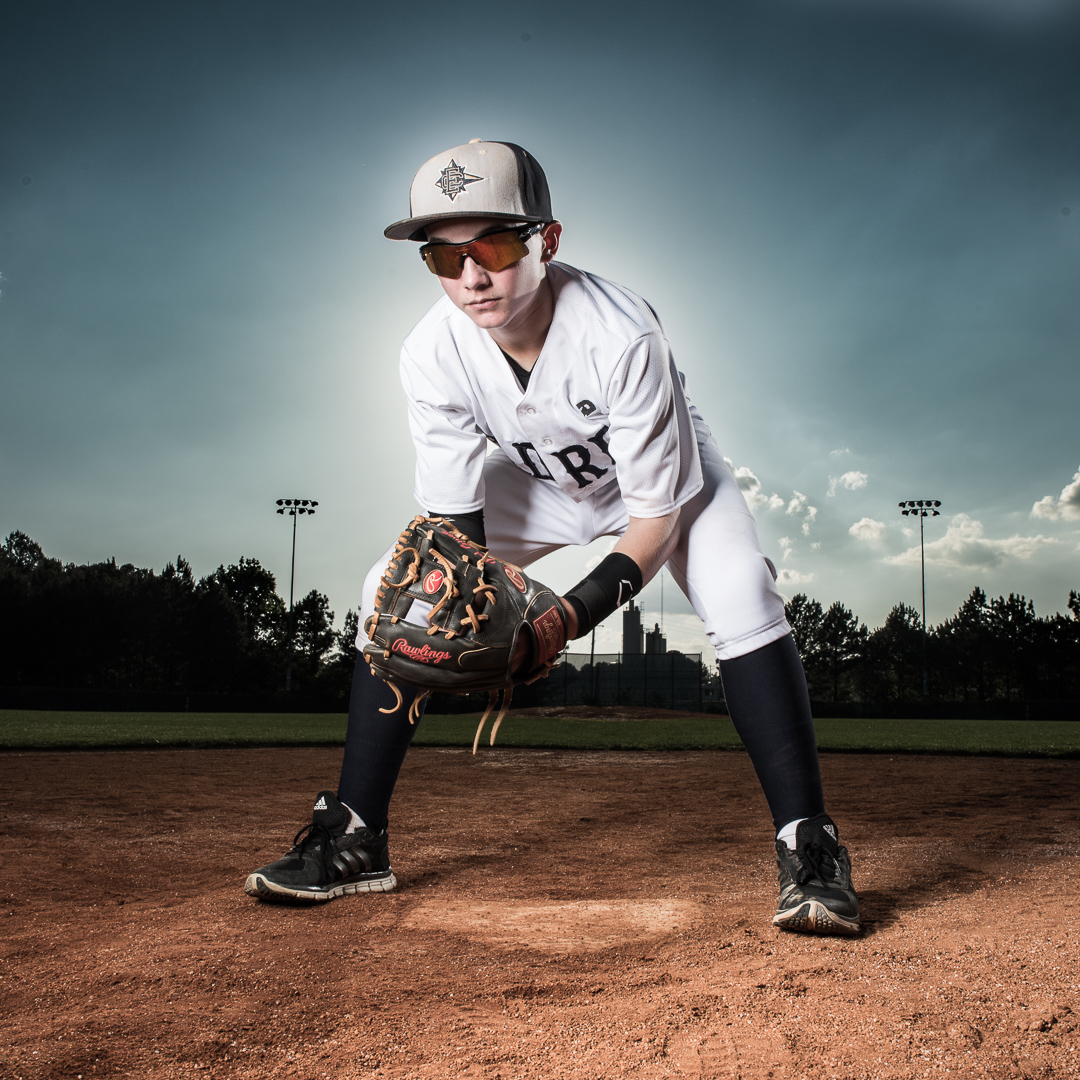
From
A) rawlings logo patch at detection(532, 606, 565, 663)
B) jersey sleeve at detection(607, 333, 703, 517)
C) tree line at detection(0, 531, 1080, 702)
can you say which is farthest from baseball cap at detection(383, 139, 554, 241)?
tree line at detection(0, 531, 1080, 702)

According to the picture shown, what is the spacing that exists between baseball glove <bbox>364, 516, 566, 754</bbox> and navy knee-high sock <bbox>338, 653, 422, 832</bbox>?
756mm

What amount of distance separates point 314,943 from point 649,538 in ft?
4.09

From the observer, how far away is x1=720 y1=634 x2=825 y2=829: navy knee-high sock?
218 centimetres

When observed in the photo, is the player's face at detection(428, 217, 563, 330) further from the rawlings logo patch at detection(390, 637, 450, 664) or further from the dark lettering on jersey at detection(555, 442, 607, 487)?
the rawlings logo patch at detection(390, 637, 450, 664)

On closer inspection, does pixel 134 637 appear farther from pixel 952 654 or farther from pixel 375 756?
pixel 952 654

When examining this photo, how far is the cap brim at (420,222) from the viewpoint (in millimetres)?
2016

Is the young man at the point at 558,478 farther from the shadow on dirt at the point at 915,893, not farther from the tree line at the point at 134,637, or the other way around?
the tree line at the point at 134,637

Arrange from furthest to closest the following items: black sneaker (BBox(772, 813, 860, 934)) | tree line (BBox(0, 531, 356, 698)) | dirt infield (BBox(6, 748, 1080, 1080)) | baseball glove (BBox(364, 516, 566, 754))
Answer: tree line (BBox(0, 531, 356, 698)), black sneaker (BBox(772, 813, 860, 934)), baseball glove (BBox(364, 516, 566, 754)), dirt infield (BBox(6, 748, 1080, 1080))

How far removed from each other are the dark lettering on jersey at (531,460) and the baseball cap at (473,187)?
65 centimetres

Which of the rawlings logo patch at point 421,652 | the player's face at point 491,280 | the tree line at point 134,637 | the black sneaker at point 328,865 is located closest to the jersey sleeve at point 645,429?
the player's face at point 491,280

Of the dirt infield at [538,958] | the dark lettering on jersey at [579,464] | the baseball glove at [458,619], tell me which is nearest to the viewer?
the dirt infield at [538,958]

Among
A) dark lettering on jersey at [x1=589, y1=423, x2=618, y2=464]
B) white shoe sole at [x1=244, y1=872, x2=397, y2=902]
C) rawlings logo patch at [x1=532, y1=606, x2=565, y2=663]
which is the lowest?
white shoe sole at [x1=244, y1=872, x2=397, y2=902]

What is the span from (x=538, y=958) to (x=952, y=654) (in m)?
52.0

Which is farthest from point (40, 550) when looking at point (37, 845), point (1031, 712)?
point (37, 845)
